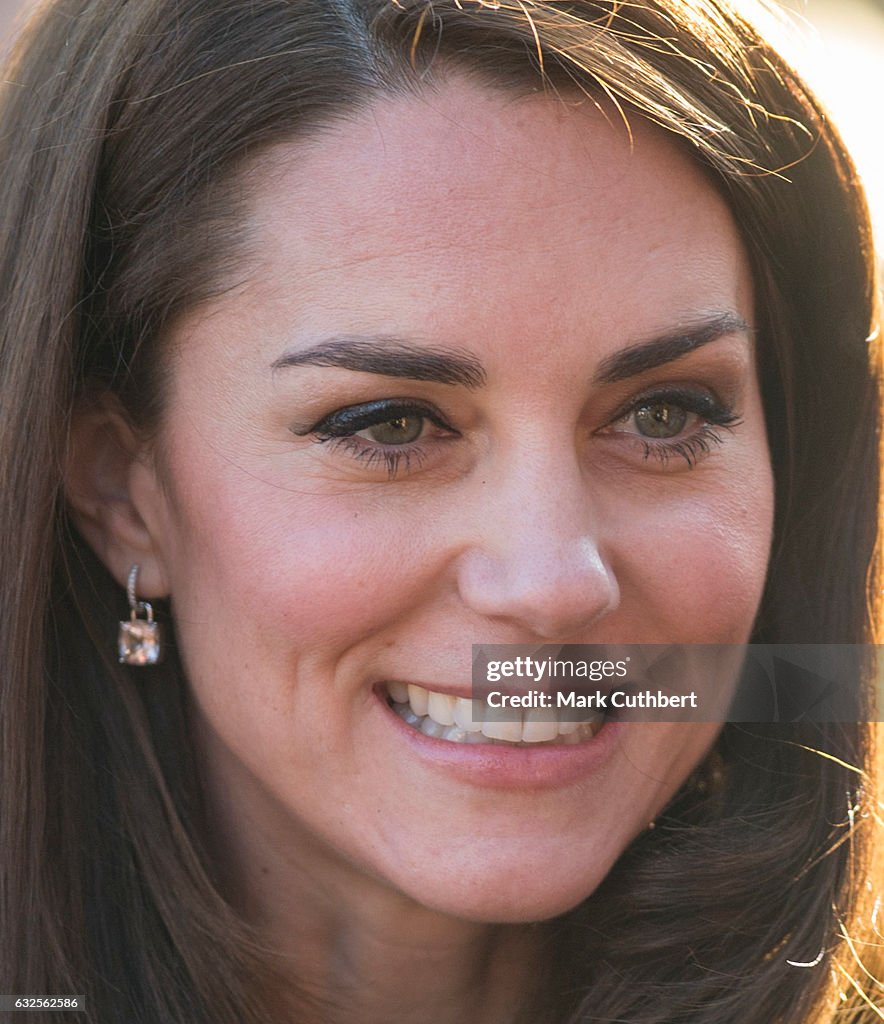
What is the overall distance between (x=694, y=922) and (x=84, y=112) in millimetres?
1536

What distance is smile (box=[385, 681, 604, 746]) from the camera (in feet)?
6.07

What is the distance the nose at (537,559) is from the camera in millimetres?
1723

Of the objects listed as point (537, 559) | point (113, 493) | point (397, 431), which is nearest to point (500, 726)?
point (537, 559)

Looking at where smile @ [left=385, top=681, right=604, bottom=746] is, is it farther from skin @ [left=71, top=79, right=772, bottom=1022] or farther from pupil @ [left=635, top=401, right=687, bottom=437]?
pupil @ [left=635, top=401, right=687, bottom=437]

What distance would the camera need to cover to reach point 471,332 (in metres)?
1.73

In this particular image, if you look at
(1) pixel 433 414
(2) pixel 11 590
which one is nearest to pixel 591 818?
(1) pixel 433 414

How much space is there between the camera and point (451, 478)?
71.6 inches

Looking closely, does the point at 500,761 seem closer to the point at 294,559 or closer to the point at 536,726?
the point at 536,726

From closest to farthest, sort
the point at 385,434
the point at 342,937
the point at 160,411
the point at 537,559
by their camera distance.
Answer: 1. the point at 537,559
2. the point at 385,434
3. the point at 160,411
4. the point at 342,937

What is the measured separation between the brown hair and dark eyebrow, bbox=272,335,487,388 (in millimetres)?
230

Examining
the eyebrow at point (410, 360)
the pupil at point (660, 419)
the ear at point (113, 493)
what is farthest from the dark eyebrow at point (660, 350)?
the ear at point (113, 493)

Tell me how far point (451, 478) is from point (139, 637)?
560 millimetres

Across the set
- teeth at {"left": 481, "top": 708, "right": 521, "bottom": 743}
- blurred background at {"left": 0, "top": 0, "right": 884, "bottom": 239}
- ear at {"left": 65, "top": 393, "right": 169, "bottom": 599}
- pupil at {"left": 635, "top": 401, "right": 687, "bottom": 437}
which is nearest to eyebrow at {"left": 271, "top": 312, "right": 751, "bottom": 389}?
pupil at {"left": 635, "top": 401, "right": 687, "bottom": 437}

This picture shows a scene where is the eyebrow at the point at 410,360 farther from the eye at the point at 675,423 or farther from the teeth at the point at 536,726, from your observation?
the teeth at the point at 536,726
